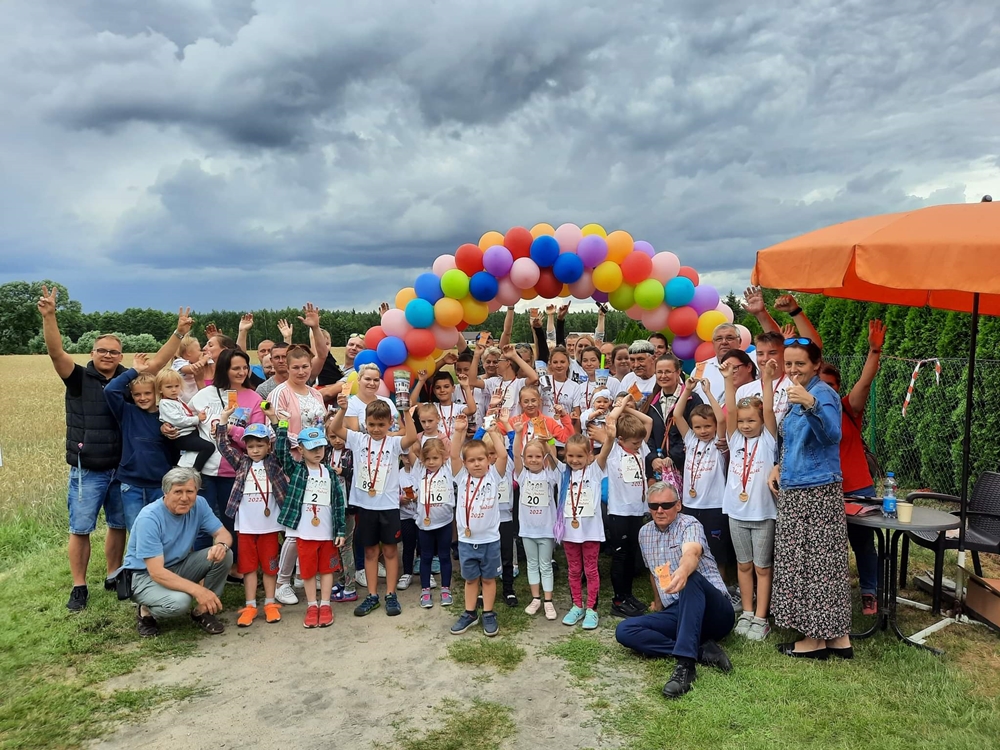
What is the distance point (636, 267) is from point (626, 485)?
110 inches

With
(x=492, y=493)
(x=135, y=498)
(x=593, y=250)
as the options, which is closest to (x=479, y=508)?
(x=492, y=493)

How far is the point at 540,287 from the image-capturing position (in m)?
7.26

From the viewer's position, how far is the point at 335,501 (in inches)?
203

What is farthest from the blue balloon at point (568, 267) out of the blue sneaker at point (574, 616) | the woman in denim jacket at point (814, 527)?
the blue sneaker at point (574, 616)

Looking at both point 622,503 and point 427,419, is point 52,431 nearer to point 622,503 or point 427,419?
point 427,419

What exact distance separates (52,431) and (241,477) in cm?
1255

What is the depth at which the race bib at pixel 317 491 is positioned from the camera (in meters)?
5.11

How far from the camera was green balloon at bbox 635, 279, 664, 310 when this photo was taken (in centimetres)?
710

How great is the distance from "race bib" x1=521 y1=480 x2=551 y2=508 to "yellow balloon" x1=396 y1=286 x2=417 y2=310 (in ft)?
9.64

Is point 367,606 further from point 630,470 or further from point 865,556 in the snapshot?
point 865,556

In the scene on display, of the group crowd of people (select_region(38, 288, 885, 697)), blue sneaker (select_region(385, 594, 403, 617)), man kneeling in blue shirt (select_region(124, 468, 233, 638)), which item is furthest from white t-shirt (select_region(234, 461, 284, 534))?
blue sneaker (select_region(385, 594, 403, 617))

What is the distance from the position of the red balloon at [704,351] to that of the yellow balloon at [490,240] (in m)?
2.41

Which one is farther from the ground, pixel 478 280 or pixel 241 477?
pixel 478 280

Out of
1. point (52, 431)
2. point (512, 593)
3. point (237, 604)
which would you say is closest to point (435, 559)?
point (512, 593)
